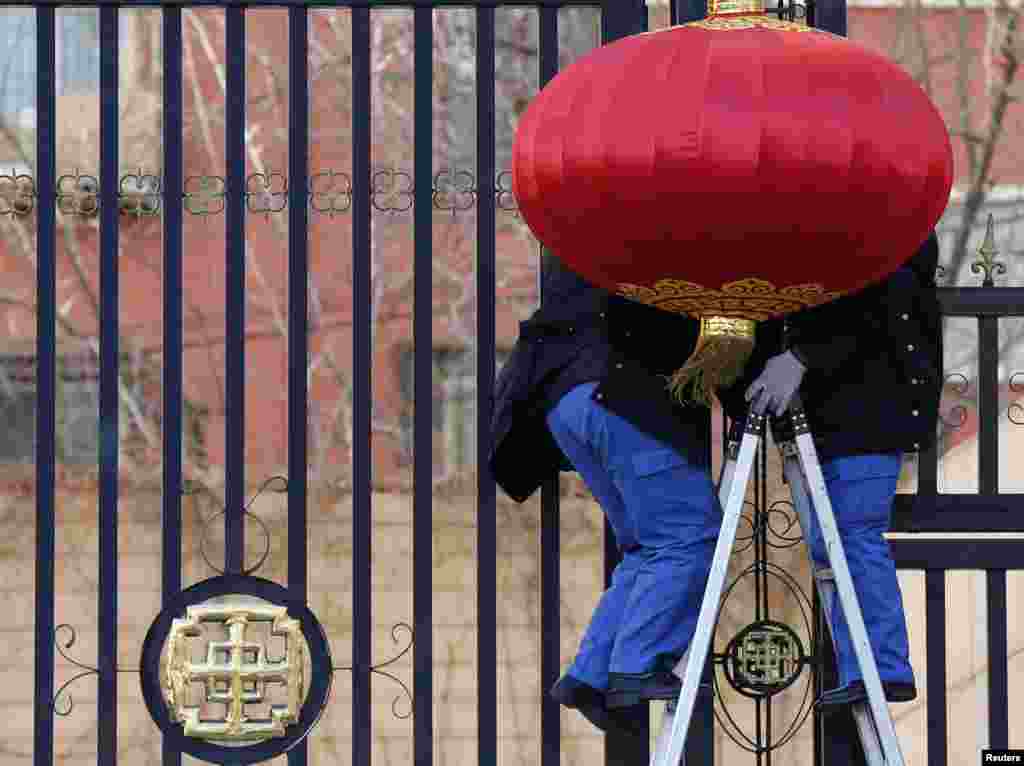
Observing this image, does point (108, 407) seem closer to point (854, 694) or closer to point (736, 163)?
point (736, 163)

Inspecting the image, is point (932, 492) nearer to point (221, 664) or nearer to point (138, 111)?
point (221, 664)

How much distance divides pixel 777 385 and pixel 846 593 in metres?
0.39

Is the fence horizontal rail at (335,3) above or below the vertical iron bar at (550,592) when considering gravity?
above

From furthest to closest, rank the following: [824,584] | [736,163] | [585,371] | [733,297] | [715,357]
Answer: [585,371] → [824,584] → [715,357] → [733,297] → [736,163]

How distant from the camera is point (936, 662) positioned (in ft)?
13.1

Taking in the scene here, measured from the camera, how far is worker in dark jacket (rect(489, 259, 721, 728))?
3629 millimetres

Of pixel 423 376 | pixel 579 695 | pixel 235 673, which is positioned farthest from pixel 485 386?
pixel 235 673

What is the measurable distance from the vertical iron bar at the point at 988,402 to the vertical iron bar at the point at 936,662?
0.22 meters

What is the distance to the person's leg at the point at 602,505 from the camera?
3.72 metres

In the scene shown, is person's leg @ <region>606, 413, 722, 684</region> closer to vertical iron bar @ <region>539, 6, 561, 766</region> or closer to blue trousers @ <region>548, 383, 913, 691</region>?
blue trousers @ <region>548, 383, 913, 691</region>

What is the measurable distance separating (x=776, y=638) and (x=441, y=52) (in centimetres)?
445

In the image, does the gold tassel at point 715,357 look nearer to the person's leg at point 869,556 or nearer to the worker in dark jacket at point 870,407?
the worker in dark jacket at point 870,407

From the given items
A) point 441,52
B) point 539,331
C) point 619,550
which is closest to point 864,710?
point 619,550

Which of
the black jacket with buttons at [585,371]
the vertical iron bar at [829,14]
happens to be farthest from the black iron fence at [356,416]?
the black jacket with buttons at [585,371]
